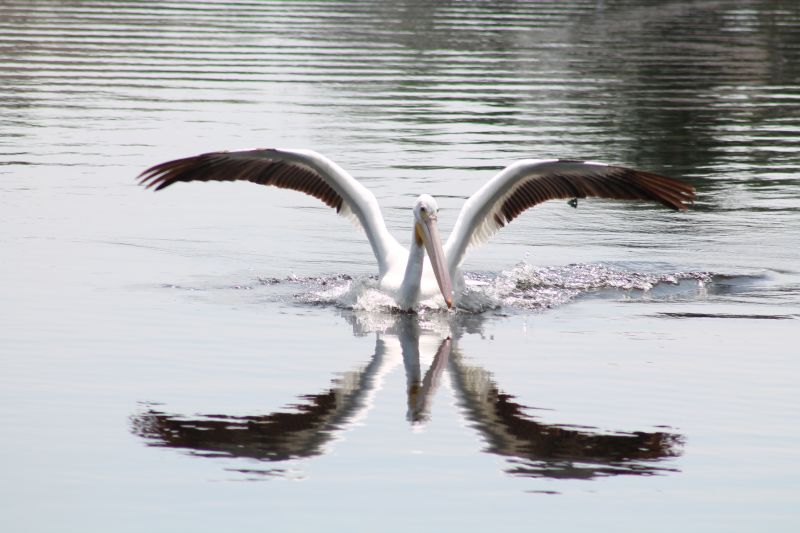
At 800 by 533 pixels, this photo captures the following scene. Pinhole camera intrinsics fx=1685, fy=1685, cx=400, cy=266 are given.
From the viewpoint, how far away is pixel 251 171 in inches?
450

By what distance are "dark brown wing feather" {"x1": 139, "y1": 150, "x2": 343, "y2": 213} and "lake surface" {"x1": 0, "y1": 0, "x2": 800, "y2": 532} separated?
2.06 ft

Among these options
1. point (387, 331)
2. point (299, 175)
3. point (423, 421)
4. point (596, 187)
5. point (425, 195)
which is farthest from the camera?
point (299, 175)

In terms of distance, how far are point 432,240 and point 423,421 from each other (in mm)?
2798

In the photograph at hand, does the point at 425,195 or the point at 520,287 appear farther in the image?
the point at 520,287

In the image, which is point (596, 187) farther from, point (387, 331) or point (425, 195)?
point (387, 331)

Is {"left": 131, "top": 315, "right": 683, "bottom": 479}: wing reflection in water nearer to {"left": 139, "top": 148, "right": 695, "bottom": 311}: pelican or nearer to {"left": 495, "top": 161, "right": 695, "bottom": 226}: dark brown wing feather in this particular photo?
{"left": 139, "top": 148, "right": 695, "bottom": 311}: pelican

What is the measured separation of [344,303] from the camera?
10750mm

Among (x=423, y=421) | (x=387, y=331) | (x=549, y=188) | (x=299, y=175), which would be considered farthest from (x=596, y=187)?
(x=423, y=421)

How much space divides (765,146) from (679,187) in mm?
8035

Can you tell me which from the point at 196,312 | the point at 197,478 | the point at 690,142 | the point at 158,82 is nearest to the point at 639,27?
the point at 158,82

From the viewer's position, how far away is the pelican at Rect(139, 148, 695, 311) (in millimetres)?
10703

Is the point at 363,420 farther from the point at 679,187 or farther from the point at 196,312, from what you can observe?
the point at 679,187

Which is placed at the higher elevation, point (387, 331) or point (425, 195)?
point (425, 195)

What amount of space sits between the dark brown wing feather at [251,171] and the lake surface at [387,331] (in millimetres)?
628
